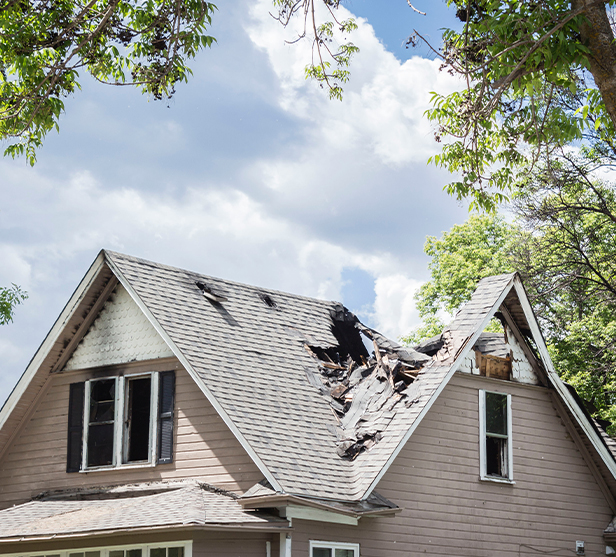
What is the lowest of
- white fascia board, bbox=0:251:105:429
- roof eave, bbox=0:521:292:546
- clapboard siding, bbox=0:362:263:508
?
roof eave, bbox=0:521:292:546

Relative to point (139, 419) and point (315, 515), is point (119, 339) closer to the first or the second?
point (139, 419)

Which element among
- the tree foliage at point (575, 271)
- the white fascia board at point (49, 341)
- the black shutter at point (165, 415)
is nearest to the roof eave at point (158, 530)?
the black shutter at point (165, 415)

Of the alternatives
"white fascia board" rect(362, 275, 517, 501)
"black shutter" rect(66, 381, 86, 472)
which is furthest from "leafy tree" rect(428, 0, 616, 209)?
"black shutter" rect(66, 381, 86, 472)

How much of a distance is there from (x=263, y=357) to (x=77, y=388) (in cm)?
340

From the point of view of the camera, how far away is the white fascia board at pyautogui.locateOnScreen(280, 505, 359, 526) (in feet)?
38.4

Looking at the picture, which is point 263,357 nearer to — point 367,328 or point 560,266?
point 367,328

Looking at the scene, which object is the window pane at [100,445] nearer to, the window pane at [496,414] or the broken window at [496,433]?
the broken window at [496,433]

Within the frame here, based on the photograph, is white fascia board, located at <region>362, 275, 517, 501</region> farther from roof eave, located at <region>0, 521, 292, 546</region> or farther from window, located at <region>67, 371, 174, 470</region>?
window, located at <region>67, 371, 174, 470</region>

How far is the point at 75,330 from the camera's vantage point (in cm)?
1531

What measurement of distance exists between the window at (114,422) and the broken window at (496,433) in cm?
560

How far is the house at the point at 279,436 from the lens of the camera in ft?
39.7

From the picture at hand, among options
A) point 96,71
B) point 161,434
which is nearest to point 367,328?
point 161,434

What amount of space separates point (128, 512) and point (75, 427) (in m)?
3.10

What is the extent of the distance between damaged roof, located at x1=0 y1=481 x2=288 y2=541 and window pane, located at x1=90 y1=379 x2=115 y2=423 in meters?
1.30
